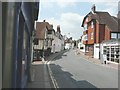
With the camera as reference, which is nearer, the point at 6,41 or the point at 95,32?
the point at 6,41

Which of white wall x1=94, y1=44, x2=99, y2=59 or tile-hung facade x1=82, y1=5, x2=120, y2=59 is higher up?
tile-hung facade x1=82, y1=5, x2=120, y2=59

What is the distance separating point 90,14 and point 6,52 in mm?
55945

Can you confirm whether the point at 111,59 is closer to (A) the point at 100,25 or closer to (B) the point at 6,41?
(A) the point at 100,25

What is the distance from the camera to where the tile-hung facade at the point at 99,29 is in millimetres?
51719

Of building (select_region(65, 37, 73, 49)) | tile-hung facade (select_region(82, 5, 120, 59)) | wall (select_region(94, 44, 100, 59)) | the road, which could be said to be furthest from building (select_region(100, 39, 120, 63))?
building (select_region(65, 37, 73, 49))

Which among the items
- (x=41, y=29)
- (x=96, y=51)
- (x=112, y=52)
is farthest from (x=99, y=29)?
(x=41, y=29)

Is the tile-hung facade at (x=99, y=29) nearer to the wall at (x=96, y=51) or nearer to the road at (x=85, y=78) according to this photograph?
the wall at (x=96, y=51)

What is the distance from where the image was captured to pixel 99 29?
53500 mm

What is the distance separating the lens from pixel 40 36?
66062 millimetres

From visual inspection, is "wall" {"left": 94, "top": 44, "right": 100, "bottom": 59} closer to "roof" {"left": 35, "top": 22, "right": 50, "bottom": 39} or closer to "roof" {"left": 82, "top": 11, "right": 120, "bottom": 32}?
"roof" {"left": 82, "top": 11, "right": 120, "bottom": 32}

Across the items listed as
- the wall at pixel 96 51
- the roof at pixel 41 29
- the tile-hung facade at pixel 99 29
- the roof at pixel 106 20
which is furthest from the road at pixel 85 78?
the roof at pixel 41 29

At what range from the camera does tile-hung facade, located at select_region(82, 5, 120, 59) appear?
51.7 metres

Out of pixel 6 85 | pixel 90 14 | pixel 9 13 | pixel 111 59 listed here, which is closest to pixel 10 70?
pixel 6 85

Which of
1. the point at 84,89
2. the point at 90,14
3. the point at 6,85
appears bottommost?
the point at 84,89
